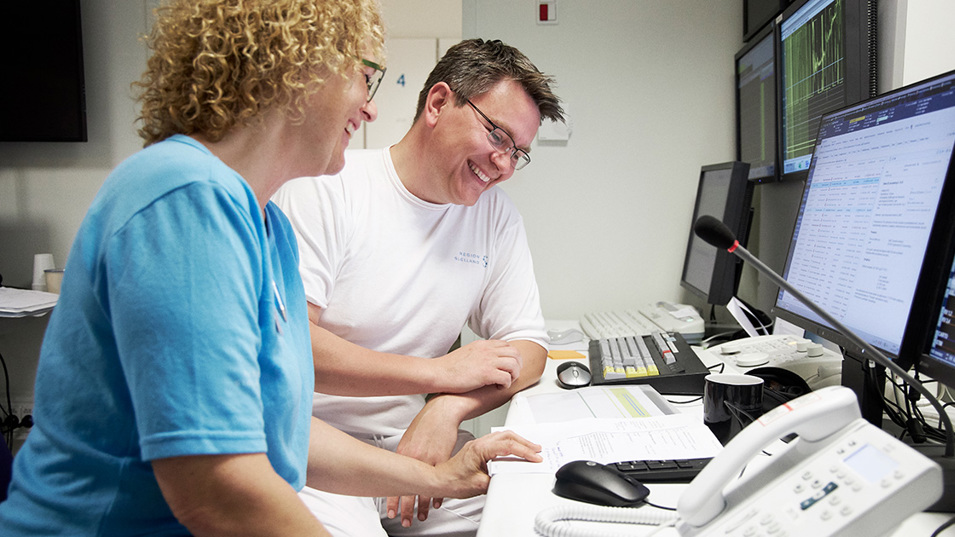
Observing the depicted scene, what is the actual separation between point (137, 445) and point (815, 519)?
0.56m

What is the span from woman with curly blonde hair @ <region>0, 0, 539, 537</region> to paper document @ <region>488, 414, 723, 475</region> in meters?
0.35

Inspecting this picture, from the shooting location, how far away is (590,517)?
688 millimetres

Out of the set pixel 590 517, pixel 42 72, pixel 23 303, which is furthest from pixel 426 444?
pixel 42 72

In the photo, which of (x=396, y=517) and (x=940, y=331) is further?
(x=396, y=517)

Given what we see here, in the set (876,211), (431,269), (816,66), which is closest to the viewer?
(876,211)

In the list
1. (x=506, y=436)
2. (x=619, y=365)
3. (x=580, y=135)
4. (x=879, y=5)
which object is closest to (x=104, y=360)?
(x=506, y=436)

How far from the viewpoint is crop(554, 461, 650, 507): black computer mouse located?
711mm

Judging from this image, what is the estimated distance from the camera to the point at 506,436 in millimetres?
913

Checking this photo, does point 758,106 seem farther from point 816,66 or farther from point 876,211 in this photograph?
point 876,211

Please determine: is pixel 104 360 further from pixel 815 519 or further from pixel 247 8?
pixel 815 519

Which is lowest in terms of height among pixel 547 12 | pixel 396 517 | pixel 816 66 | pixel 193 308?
pixel 396 517

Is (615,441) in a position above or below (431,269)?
below

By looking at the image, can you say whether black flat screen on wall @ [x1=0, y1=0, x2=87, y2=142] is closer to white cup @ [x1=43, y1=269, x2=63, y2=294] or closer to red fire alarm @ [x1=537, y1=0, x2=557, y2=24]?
white cup @ [x1=43, y1=269, x2=63, y2=294]

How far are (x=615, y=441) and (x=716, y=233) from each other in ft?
1.09
